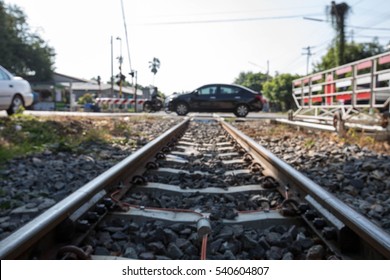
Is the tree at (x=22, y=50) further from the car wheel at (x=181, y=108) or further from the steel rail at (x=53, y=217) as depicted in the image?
the steel rail at (x=53, y=217)

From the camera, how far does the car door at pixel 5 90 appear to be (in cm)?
1059

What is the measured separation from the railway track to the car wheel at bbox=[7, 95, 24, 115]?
831 cm

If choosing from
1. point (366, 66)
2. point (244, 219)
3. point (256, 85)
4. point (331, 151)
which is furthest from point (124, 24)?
point (256, 85)

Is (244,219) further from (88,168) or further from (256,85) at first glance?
(256,85)

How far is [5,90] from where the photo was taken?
1066 centimetres

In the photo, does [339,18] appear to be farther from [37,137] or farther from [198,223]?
[198,223]

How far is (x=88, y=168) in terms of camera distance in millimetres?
4766

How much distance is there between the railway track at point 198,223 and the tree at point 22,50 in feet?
198

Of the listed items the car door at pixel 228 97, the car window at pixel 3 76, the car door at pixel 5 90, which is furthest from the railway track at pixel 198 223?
the car door at pixel 228 97

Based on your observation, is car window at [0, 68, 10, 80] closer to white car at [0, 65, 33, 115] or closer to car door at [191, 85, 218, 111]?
white car at [0, 65, 33, 115]

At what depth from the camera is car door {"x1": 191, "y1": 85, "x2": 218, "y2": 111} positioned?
18719 mm

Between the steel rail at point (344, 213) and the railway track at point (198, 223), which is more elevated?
the steel rail at point (344, 213)

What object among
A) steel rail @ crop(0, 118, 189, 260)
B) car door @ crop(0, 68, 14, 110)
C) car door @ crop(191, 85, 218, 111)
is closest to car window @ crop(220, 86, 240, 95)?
car door @ crop(191, 85, 218, 111)

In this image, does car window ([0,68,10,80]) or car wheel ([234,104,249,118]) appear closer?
car window ([0,68,10,80])
